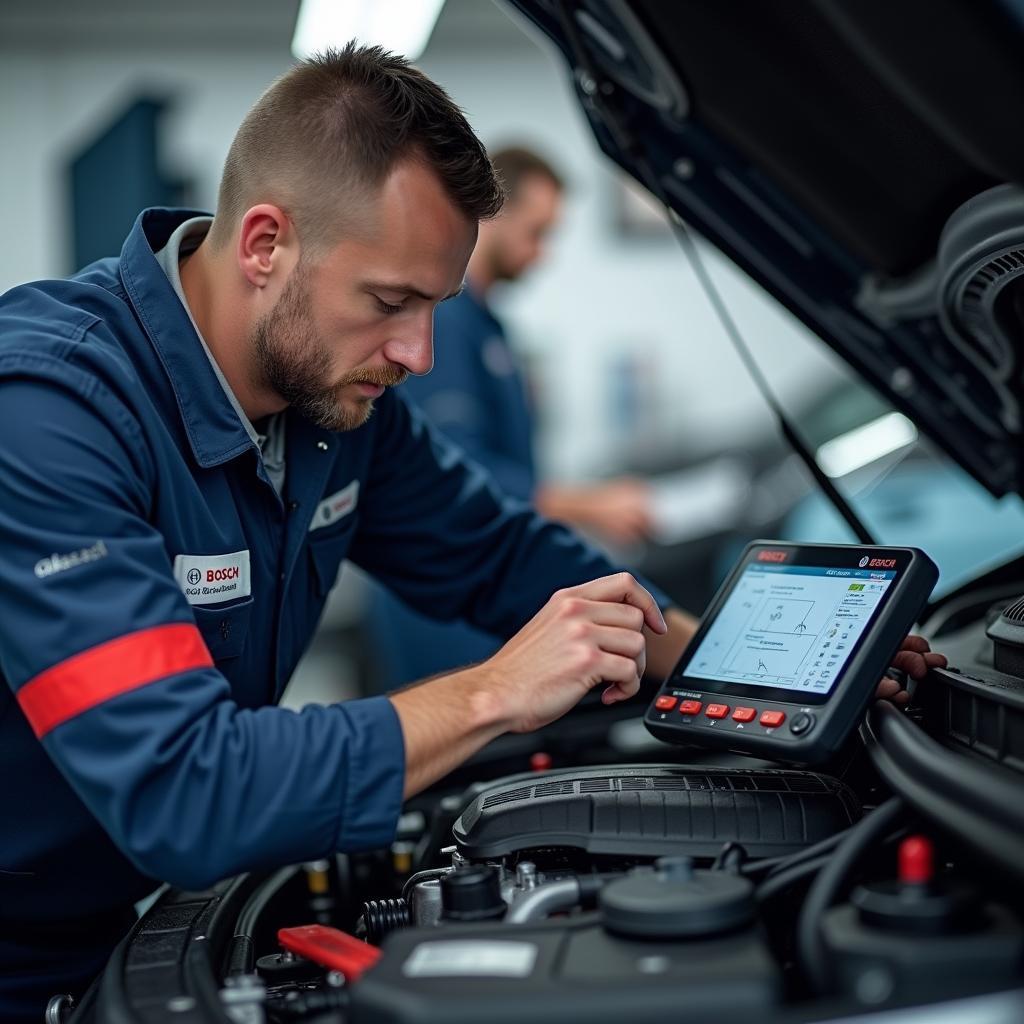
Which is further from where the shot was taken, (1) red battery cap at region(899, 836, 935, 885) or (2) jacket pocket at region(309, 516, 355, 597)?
(2) jacket pocket at region(309, 516, 355, 597)

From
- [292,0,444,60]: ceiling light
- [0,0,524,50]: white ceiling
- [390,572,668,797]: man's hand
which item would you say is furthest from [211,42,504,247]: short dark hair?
[0,0,524,50]: white ceiling

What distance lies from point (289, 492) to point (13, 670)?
1.37 feet

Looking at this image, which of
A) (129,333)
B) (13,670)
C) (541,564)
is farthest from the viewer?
(541,564)

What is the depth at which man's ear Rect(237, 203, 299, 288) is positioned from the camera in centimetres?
118

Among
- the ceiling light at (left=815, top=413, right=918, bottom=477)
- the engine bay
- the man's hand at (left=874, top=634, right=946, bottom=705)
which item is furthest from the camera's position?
the ceiling light at (left=815, top=413, right=918, bottom=477)

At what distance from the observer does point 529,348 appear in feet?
21.7

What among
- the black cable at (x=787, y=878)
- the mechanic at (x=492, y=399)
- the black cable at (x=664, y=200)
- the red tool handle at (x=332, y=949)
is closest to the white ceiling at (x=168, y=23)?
the mechanic at (x=492, y=399)

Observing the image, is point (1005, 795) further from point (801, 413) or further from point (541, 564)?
point (801, 413)

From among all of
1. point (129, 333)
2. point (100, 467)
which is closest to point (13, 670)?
point (100, 467)

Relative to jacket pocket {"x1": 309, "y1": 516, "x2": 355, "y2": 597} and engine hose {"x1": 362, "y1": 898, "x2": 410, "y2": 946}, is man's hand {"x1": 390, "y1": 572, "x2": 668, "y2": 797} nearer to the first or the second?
engine hose {"x1": 362, "y1": 898, "x2": 410, "y2": 946}

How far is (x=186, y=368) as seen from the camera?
115 cm

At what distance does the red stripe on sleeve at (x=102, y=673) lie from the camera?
0.88 metres

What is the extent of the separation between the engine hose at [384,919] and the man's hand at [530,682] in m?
0.14

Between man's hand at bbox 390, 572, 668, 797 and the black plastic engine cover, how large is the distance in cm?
8
